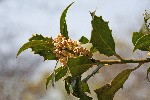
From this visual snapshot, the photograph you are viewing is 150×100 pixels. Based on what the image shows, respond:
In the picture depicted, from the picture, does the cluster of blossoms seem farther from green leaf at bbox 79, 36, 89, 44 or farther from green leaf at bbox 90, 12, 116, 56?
green leaf at bbox 79, 36, 89, 44

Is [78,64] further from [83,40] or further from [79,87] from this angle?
[83,40]

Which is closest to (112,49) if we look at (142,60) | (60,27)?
(142,60)

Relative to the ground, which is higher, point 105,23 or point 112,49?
point 105,23

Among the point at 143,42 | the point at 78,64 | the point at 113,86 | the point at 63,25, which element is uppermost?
the point at 63,25

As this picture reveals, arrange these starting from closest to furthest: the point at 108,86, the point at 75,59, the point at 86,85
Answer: the point at 75,59
the point at 86,85
the point at 108,86

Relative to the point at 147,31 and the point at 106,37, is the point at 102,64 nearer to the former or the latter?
the point at 106,37

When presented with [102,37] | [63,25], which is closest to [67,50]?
[102,37]
